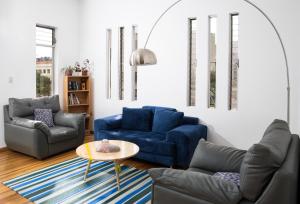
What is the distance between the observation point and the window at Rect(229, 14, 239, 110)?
4266 mm

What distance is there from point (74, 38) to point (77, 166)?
3.40m

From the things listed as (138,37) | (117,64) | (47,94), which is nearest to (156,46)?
(138,37)

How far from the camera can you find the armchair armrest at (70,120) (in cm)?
→ 486

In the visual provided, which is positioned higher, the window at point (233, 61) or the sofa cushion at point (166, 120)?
the window at point (233, 61)

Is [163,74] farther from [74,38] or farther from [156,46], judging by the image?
[74,38]

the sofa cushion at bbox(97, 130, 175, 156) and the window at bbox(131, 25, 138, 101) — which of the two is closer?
the sofa cushion at bbox(97, 130, 175, 156)

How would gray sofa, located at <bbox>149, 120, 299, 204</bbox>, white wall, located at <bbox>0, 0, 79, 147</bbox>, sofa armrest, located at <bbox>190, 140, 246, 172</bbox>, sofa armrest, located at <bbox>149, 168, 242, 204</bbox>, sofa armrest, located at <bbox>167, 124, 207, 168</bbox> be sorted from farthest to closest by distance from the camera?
white wall, located at <bbox>0, 0, 79, 147</bbox>, sofa armrest, located at <bbox>167, 124, 207, 168</bbox>, sofa armrest, located at <bbox>190, 140, 246, 172</bbox>, sofa armrest, located at <bbox>149, 168, 242, 204</bbox>, gray sofa, located at <bbox>149, 120, 299, 204</bbox>

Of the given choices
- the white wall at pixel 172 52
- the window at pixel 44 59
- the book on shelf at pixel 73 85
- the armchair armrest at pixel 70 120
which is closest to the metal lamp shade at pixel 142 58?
the white wall at pixel 172 52

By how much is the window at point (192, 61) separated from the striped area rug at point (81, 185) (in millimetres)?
1761

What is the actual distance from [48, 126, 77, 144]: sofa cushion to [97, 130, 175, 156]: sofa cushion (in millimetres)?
530

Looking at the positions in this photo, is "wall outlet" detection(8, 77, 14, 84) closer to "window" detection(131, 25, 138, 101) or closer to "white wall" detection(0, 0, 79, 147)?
"white wall" detection(0, 0, 79, 147)

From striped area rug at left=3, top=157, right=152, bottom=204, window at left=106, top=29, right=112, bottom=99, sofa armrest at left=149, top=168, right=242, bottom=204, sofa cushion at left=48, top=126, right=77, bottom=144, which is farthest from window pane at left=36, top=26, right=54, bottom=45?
sofa armrest at left=149, top=168, right=242, bottom=204

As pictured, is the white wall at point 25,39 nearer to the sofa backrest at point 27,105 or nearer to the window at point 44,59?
the window at point 44,59

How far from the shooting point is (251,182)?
173 cm
